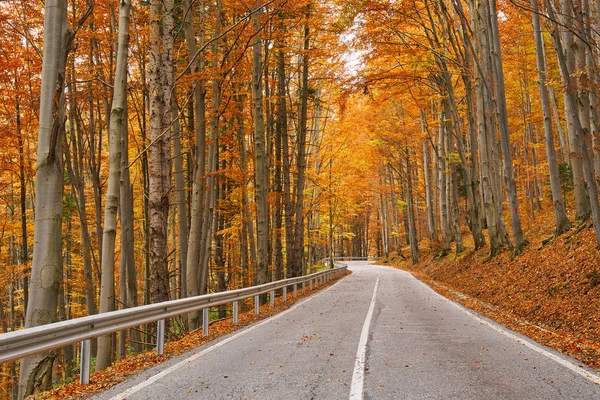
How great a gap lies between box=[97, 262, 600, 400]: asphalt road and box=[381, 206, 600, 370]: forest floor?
29.5 inches

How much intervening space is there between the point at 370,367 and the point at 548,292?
298 inches

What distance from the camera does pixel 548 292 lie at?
36.4 ft

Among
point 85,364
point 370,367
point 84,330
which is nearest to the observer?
point 85,364

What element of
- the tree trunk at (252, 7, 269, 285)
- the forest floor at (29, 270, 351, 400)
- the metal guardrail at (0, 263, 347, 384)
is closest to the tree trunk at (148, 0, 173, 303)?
the metal guardrail at (0, 263, 347, 384)

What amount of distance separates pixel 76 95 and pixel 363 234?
58.1 metres

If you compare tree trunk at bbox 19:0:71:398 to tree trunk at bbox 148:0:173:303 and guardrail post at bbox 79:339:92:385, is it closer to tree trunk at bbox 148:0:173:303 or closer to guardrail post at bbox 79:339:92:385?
guardrail post at bbox 79:339:92:385

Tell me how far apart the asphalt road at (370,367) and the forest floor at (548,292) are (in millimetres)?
748

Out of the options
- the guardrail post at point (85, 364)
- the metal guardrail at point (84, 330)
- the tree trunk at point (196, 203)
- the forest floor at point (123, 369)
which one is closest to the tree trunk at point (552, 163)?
the tree trunk at point (196, 203)

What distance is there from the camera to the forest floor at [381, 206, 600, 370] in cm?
816

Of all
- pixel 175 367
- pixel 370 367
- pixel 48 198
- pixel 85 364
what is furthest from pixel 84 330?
pixel 370 367

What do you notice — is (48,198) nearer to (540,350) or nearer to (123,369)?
(123,369)

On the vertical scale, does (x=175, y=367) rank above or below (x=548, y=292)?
below

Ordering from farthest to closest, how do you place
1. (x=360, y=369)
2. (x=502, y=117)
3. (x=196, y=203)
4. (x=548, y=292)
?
(x=502, y=117)
(x=196, y=203)
(x=548, y=292)
(x=360, y=369)

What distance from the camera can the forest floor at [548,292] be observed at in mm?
8164
